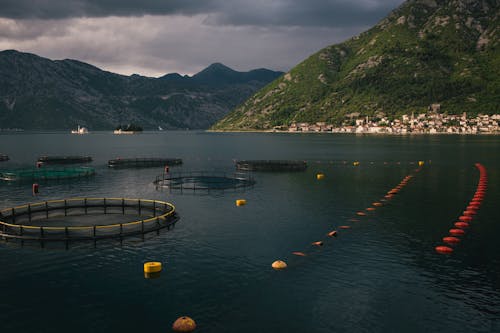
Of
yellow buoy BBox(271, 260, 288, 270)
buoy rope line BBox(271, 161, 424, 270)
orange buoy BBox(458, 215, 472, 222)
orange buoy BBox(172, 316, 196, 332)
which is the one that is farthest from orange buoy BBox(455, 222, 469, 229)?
orange buoy BBox(172, 316, 196, 332)

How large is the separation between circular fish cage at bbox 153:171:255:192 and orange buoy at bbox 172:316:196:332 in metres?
68.9

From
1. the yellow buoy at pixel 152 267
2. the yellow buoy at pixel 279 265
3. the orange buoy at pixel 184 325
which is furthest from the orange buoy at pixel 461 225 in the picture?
the orange buoy at pixel 184 325

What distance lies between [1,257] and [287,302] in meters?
37.3

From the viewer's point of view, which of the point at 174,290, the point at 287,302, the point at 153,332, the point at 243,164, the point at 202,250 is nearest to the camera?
the point at 153,332

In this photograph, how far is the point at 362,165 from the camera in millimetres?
172375

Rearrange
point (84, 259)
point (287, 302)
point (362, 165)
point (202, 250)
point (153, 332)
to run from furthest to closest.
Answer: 1. point (362, 165)
2. point (202, 250)
3. point (84, 259)
4. point (287, 302)
5. point (153, 332)

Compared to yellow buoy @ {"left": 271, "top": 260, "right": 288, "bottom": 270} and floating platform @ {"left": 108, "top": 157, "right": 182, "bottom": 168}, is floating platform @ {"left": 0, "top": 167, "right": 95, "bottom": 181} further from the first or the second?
yellow buoy @ {"left": 271, "top": 260, "right": 288, "bottom": 270}

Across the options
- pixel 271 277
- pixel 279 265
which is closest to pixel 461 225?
pixel 279 265

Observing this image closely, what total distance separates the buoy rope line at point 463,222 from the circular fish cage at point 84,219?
42.2 meters

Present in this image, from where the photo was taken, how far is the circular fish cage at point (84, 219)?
6056 centimetres

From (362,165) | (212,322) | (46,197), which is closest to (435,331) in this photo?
(212,322)

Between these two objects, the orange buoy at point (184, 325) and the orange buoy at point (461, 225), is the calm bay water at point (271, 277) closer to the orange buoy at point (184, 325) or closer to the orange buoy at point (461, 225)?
the orange buoy at point (184, 325)

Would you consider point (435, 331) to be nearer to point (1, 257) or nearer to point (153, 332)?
point (153, 332)

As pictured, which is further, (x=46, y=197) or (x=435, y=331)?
(x=46, y=197)
